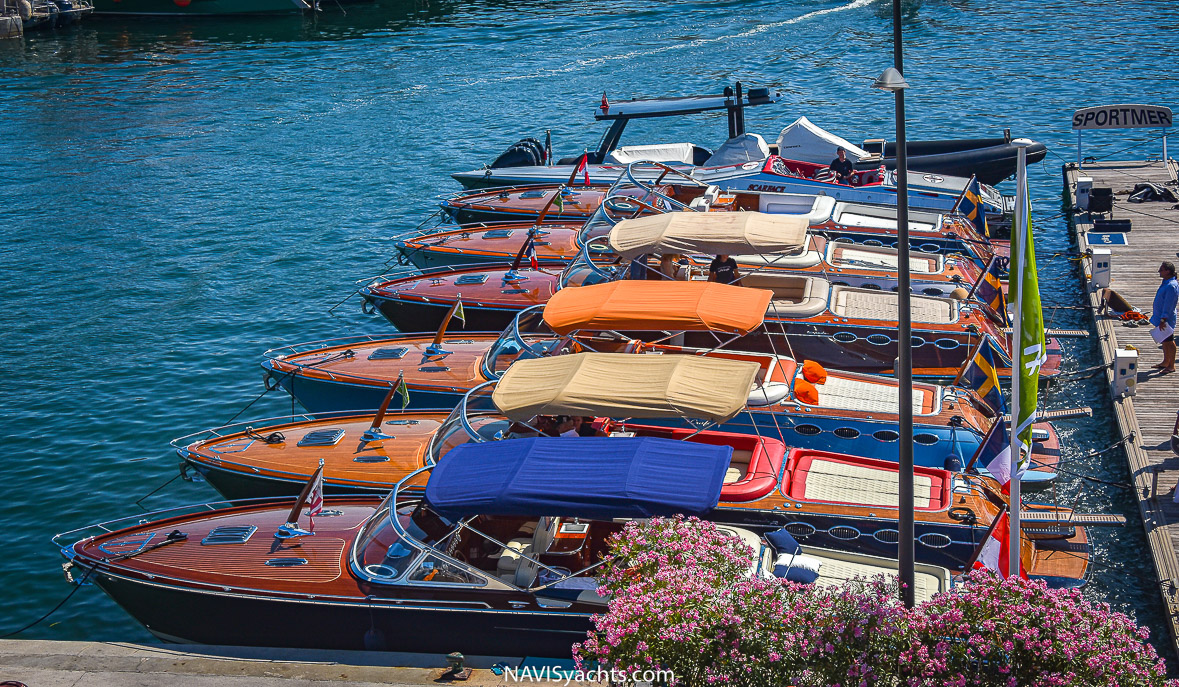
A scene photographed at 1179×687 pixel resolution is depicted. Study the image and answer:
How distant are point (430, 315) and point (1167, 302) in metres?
Result: 13.0

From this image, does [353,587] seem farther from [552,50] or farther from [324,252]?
[552,50]

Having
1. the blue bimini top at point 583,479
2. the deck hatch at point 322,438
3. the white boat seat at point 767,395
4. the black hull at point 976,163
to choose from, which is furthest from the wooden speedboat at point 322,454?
the black hull at point 976,163

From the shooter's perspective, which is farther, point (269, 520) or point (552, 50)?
point (552, 50)

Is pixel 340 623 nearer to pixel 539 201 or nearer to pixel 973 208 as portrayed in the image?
pixel 539 201

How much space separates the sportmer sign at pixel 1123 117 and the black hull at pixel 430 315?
48.1ft

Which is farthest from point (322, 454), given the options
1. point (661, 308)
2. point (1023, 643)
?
point (1023, 643)

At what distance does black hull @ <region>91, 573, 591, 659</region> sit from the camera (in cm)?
1089

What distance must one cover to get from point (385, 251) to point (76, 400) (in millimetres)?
9616

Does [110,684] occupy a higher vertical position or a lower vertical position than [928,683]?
lower

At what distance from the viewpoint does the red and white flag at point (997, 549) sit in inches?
409

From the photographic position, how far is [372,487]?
13.7m

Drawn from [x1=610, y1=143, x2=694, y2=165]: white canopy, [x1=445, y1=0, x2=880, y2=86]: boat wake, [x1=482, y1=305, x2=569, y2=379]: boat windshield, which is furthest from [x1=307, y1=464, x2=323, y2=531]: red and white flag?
[x1=445, y1=0, x2=880, y2=86]: boat wake

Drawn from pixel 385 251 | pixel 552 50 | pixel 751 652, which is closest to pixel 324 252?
pixel 385 251

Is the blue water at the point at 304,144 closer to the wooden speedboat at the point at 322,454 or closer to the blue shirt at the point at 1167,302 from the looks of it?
the blue shirt at the point at 1167,302
